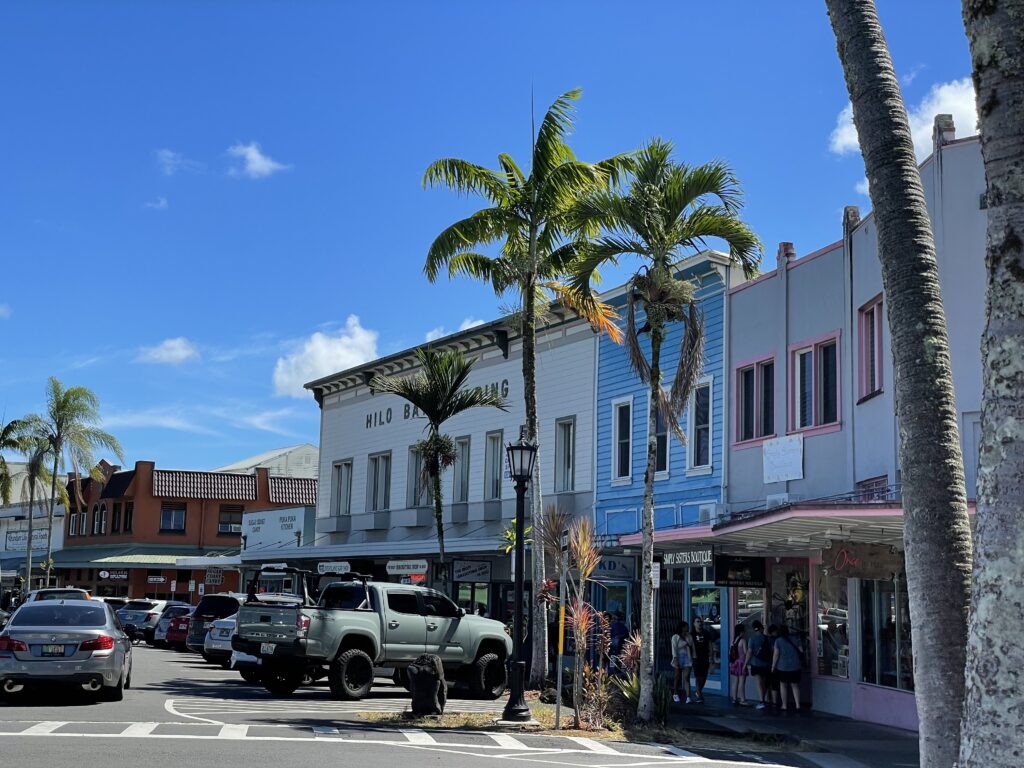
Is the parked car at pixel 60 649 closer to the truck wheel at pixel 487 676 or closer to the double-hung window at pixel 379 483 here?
the truck wheel at pixel 487 676

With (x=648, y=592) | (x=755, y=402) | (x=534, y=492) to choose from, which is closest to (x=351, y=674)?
(x=534, y=492)

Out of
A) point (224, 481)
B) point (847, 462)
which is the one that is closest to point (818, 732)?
point (847, 462)

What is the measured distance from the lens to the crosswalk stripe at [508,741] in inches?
558

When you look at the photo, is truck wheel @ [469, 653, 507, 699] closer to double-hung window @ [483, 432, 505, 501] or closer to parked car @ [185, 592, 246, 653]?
double-hung window @ [483, 432, 505, 501]

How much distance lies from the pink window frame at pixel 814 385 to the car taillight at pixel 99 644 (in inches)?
475

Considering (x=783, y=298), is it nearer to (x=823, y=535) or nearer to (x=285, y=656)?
(x=823, y=535)

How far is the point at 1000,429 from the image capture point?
13.5 ft

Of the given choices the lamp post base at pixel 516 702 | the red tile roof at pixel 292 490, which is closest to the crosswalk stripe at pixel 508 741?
the lamp post base at pixel 516 702

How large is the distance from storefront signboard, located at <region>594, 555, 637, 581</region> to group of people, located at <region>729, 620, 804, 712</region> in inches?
125

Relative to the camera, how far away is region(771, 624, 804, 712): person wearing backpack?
65.0ft

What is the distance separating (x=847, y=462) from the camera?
65.5 feet

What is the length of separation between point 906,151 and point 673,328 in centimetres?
2035

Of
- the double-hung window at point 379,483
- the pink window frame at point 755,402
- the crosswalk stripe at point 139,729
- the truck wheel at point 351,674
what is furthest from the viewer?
the double-hung window at point 379,483

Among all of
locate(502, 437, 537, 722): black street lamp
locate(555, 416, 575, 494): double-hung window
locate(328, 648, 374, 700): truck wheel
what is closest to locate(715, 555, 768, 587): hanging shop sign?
locate(502, 437, 537, 722): black street lamp
